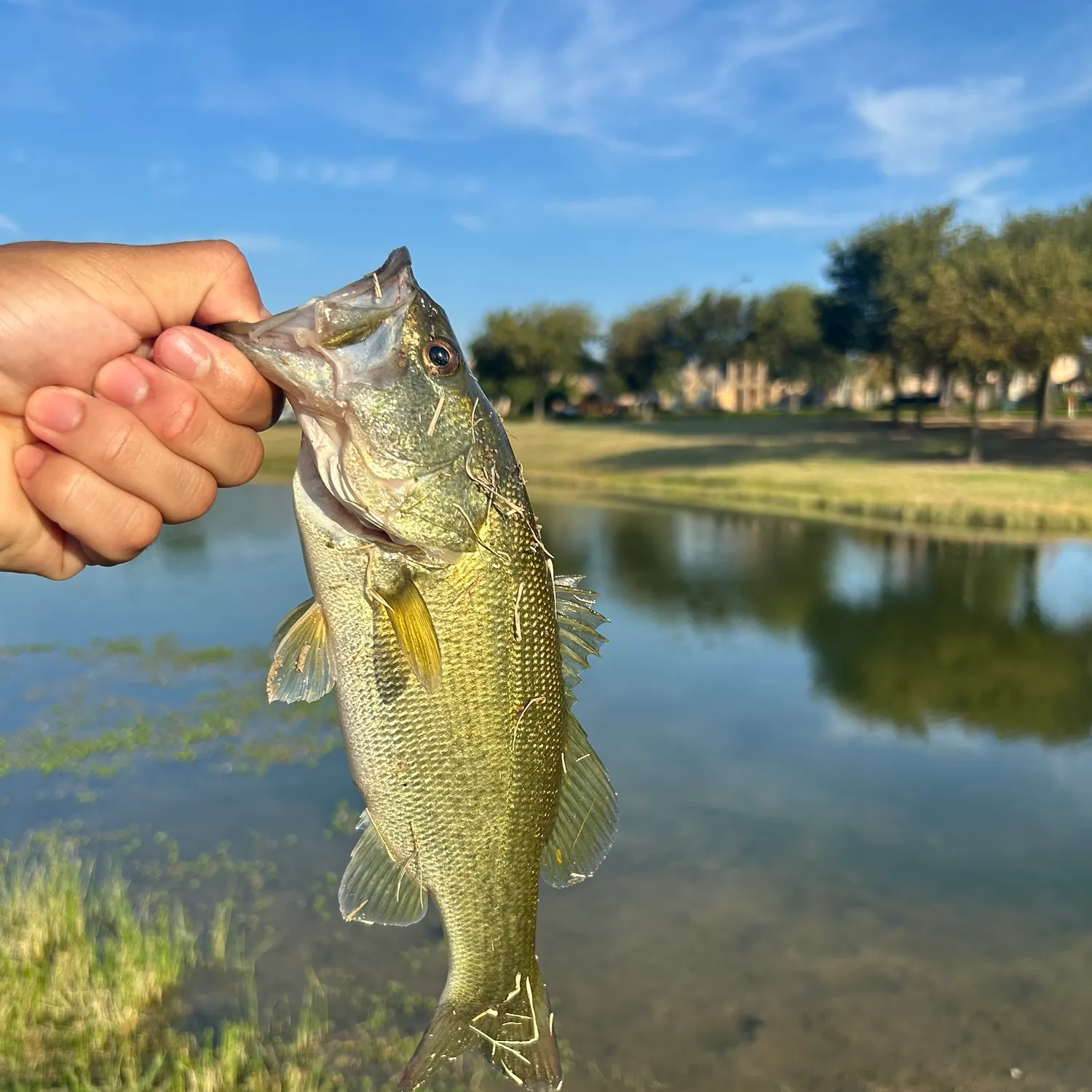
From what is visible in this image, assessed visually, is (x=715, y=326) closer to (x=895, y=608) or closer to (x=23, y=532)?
(x=895, y=608)

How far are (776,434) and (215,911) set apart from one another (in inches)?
1473

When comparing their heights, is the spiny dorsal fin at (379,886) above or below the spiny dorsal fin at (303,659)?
below

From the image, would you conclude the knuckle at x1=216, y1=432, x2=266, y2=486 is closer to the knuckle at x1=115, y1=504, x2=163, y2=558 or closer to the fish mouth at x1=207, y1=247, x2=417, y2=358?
the knuckle at x1=115, y1=504, x2=163, y2=558

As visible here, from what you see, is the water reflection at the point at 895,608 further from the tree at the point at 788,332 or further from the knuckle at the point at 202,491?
the tree at the point at 788,332

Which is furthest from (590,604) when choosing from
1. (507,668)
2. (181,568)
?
(181,568)

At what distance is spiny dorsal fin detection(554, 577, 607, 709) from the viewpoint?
6.89 feet

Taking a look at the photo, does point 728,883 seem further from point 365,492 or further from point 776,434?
point 776,434

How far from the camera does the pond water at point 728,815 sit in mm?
5195

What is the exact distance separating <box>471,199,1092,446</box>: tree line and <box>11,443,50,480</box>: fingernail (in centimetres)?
2820

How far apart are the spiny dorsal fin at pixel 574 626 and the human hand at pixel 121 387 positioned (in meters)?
0.80

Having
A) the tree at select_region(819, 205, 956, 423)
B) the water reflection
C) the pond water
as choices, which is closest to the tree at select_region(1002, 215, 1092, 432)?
the tree at select_region(819, 205, 956, 423)

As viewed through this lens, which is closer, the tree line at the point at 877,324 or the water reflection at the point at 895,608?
the water reflection at the point at 895,608

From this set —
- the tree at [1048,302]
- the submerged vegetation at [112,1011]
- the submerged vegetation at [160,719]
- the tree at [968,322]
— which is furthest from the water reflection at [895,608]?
the tree at [1048,302]

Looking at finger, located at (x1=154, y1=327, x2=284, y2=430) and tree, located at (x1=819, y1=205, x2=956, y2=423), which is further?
tree, located at (x1=819, y1=205, x2=956, y2=423)
